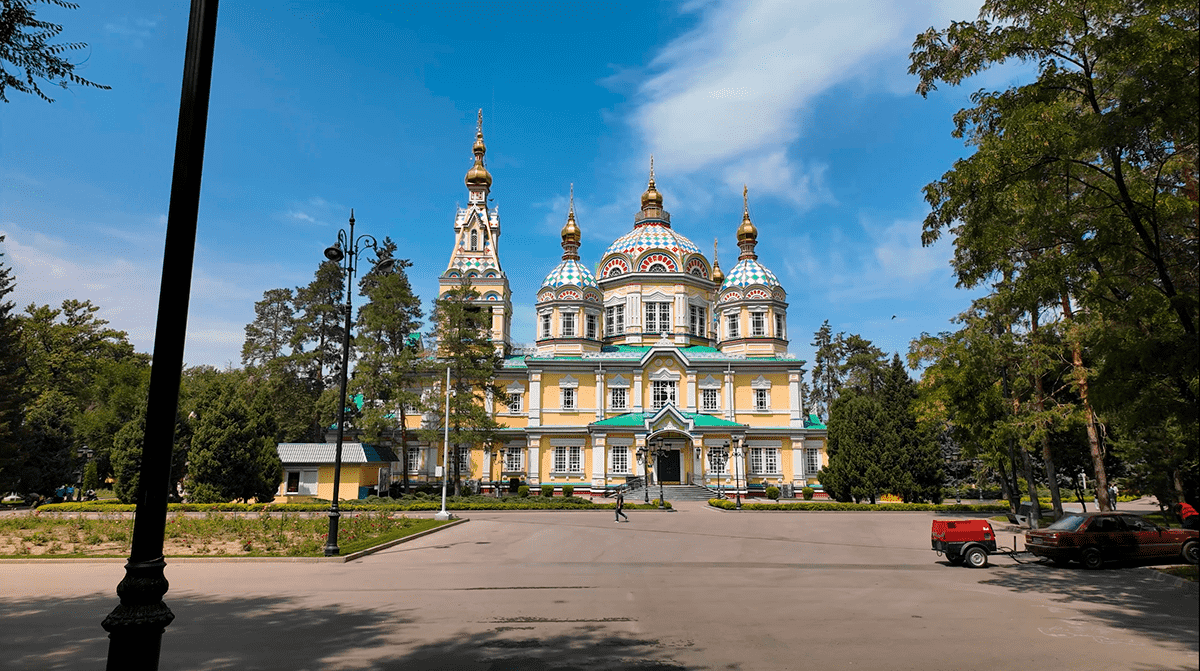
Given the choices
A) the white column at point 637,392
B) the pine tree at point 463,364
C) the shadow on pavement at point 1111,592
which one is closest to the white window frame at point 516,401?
the pine tree at point 463,364

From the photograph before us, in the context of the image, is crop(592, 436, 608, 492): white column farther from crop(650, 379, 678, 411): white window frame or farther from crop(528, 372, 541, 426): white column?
crop(650, 379, 678, 411): white window frame

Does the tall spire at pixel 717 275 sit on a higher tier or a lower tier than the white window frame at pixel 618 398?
higher

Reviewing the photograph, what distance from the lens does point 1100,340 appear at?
10242mm

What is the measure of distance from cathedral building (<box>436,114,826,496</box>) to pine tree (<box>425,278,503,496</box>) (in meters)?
3.07

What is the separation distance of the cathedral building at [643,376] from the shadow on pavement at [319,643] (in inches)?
1319

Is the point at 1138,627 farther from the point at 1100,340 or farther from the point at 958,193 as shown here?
the point at 958,193

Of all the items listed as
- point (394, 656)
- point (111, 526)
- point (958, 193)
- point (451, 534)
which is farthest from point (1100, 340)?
point (111, 526)

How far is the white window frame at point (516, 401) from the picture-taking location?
168 feet

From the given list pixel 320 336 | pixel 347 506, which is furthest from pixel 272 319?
pixel 347 506

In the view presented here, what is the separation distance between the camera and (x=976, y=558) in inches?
615

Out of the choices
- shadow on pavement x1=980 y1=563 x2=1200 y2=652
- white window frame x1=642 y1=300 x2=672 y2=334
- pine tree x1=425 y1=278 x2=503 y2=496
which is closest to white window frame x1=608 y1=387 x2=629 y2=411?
white window frame x1=642 y1=300 x2=672 y2=334

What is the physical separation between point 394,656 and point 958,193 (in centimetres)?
1101

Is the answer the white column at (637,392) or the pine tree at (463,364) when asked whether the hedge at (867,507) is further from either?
the pine tree at (463,364)

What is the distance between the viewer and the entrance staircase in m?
42.9
